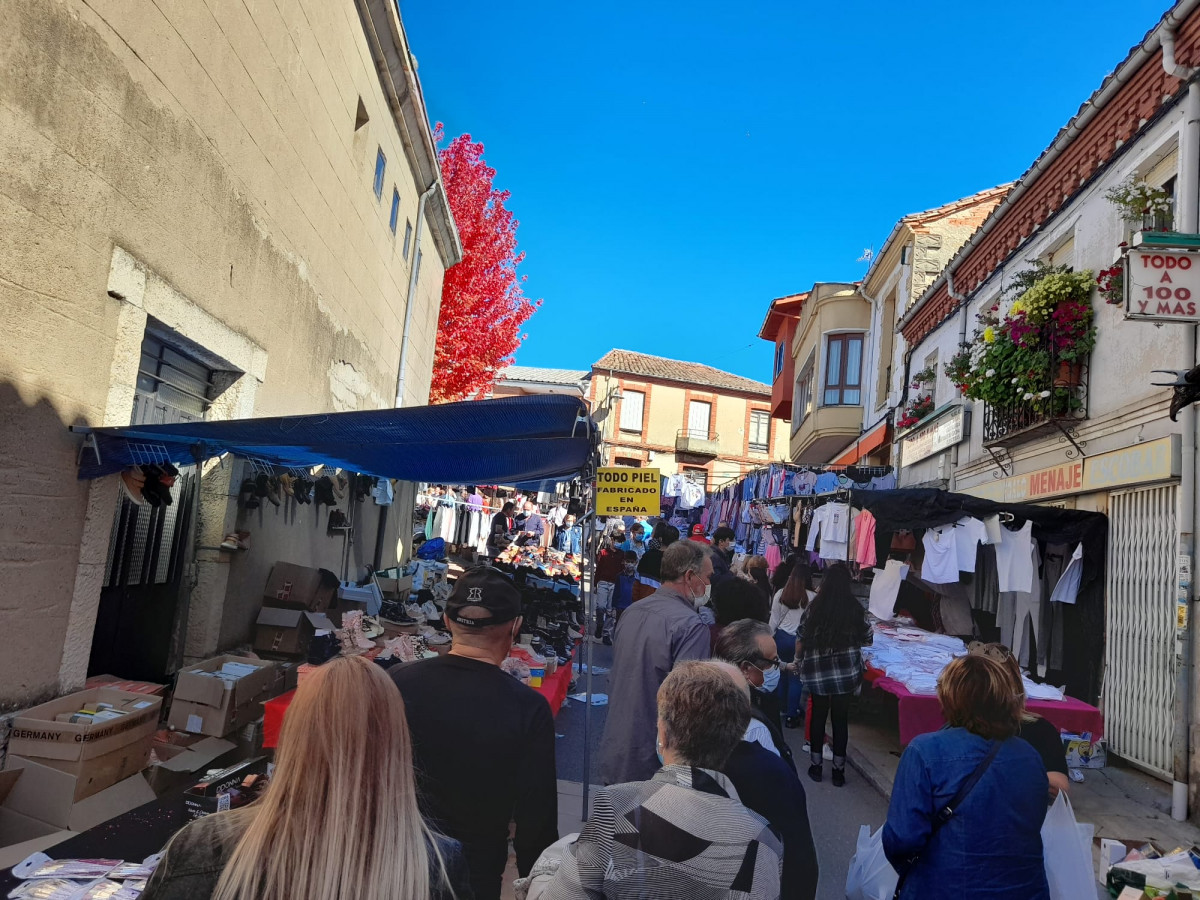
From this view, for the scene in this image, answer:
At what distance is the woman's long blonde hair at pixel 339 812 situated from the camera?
152cm

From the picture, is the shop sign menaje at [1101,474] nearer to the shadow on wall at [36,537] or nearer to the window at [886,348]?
the window at [886,348]

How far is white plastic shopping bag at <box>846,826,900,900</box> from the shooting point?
3445 mm

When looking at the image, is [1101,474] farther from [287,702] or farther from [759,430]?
[759,430]

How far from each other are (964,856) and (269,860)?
2.59m

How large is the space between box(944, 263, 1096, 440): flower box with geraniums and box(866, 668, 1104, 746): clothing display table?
3.15m

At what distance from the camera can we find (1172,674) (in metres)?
6.34

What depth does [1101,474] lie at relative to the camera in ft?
25.0

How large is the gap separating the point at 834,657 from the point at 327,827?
5.90 m

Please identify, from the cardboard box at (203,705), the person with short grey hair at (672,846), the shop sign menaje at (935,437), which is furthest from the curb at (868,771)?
the shop sign menaje at (935,437)

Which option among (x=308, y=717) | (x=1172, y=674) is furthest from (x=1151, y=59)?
(x=308, y=717)

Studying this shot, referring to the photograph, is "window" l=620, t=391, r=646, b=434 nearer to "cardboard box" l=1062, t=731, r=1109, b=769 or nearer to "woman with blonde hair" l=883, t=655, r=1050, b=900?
"cardboard box" l=1062, t=731, r=1109, b=769

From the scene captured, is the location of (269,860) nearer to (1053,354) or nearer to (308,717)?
(308,717)

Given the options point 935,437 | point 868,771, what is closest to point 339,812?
point 868,771

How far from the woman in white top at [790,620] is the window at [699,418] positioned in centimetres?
3515
